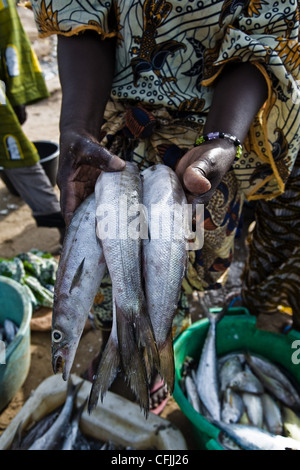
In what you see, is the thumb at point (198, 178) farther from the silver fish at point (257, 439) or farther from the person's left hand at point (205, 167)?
the silver fish at point (257, 439)

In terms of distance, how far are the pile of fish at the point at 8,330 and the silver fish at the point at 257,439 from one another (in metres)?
1.68

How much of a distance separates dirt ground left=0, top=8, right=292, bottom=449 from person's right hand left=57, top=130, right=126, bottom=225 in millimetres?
1820

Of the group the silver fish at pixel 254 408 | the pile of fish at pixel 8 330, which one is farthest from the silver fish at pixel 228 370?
the pile of fish at pixel 8 330

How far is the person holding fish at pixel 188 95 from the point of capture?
1.42 meters

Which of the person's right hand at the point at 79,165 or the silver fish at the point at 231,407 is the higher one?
the person's right hand at the point at 79,165

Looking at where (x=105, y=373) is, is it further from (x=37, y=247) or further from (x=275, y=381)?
(x=37, y=247)

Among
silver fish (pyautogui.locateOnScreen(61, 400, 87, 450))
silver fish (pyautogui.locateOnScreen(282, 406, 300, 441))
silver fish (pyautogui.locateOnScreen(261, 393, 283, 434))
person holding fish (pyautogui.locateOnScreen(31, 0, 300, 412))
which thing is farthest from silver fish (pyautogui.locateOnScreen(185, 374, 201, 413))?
person holding fish (pyautogui.locateOnScreen(31, 0, 300, 412))

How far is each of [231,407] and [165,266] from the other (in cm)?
153

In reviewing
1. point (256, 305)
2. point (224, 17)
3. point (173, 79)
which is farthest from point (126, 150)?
point (256, 305)

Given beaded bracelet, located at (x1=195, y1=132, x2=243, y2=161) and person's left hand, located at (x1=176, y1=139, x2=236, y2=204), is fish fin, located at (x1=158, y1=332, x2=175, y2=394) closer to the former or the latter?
person's left hand, located at (x1=176, y1=139, x2=236, y2=204)

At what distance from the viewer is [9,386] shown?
2.53 meters

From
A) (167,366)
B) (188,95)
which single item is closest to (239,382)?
(167,366)

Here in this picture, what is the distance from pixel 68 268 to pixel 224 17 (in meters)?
1.18

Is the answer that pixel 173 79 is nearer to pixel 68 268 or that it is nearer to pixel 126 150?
pixel 126 150
